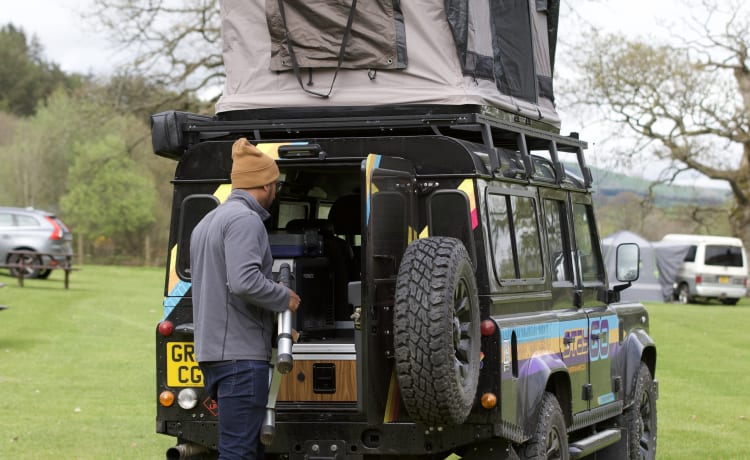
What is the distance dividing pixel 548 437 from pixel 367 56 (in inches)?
104

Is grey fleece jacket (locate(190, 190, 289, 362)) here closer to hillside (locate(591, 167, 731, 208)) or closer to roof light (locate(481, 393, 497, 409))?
roof light (locate(481, 393, 497, 409))

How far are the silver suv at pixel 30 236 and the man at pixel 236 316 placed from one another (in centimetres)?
2877

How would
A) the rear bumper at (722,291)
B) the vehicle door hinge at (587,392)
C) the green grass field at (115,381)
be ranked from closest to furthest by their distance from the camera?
the vehicle door hinge at (587,392)
the green grass field at (115,381)
the rear bumper at (722,291)

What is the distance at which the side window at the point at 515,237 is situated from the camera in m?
7.42

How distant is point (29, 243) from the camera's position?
3478 cm

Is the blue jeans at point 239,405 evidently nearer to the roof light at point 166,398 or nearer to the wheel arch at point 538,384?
the roof light at point 166,398

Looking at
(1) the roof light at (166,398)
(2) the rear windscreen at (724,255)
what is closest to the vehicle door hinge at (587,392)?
(1) the roof light at (166,398)

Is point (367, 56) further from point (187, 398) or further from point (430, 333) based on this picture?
point (430, 333)

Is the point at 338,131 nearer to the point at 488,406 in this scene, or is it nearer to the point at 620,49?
the point at 488,406

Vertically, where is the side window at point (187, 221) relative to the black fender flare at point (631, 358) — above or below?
above

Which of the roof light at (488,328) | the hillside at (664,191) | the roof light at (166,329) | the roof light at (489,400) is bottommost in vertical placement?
the roof light at (489,400)

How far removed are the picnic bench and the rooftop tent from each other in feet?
A: 82.2

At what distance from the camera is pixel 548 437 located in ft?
25.6

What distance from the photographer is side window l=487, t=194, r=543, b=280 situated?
7418mm
